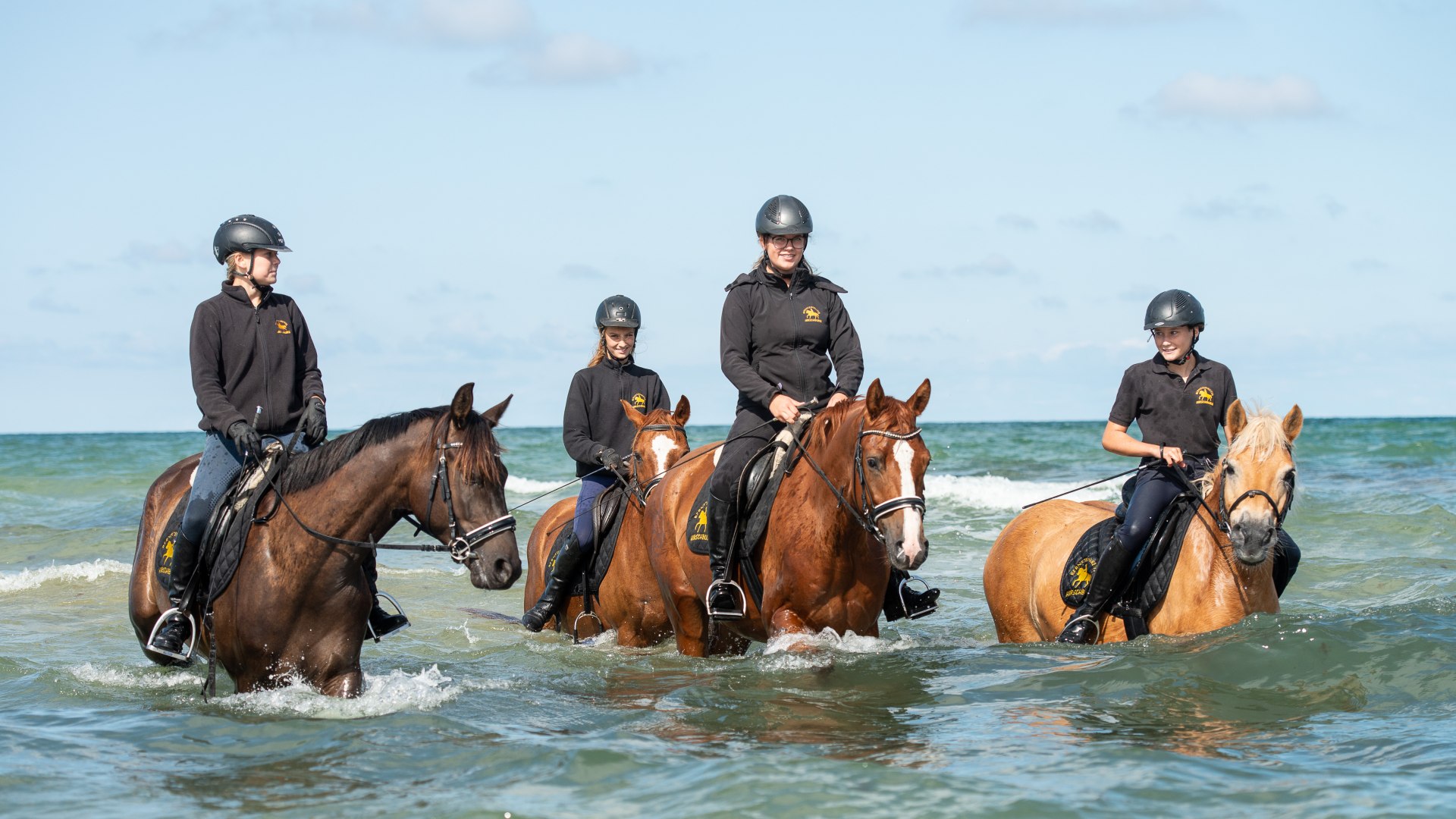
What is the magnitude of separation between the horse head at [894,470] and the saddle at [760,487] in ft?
2.21

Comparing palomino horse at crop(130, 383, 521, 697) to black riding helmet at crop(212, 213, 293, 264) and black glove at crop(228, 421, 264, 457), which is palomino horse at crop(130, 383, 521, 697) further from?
black riding helmet at crop(212, 213, 293, 264)

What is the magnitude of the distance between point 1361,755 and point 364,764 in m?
4.40

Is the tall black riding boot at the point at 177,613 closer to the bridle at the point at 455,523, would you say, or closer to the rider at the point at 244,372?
the rider at the point at 244,372

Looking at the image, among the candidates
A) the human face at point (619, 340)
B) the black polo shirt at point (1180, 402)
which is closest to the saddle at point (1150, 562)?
the black polo shirt at point (1180, 402)

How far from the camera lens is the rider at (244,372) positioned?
6.61m

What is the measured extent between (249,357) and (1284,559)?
19.3 feet

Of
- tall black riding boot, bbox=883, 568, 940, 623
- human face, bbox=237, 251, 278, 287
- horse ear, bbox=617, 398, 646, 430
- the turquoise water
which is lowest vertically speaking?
the turquoise water

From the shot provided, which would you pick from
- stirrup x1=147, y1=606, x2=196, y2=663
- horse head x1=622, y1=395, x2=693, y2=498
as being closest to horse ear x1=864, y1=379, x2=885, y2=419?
horse head x1=622, y1=395, x2=693, y2=498

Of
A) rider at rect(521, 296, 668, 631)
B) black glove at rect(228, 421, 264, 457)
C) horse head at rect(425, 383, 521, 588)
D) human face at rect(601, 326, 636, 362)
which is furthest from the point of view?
human face at rect(601, 326, 636, 362)

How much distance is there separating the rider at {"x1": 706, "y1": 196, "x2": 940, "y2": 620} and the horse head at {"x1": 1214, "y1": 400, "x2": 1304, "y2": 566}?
1.73 metres

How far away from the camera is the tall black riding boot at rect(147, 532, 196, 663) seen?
21.2 feet

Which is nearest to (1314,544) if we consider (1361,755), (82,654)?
(1361,755)

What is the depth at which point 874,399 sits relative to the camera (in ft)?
21.4

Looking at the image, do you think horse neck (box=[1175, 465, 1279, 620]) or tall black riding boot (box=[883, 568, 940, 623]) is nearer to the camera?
horse neck (box=[1175, 465, 1279, 620])
